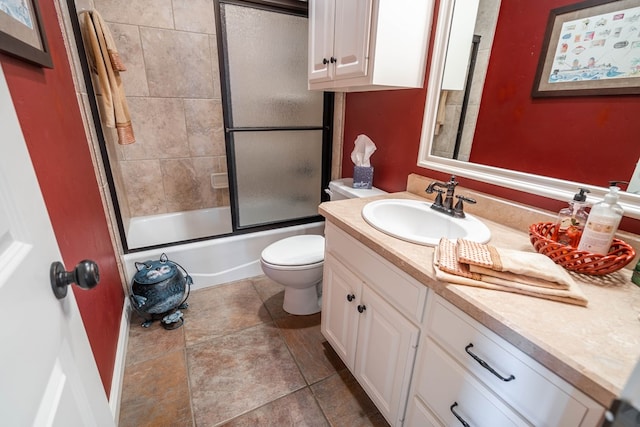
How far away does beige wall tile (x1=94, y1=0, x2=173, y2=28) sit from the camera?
80.7 inches

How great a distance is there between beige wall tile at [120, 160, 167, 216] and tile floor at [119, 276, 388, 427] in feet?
3.49

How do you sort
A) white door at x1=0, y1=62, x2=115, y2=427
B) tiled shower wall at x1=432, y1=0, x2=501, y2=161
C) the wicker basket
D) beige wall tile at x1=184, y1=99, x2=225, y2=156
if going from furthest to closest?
beige wall tile at x1=184, y1=99, x2=225, y2=156, tiled shower wall at x1=432, y1=0, x2=501, y2=161, the wicker basket, white door at x1=0, y1=62, x2=115, y2=427

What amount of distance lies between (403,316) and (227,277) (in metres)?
1.58

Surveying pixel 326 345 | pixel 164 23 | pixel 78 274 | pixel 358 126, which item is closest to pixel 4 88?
pixel 78 274

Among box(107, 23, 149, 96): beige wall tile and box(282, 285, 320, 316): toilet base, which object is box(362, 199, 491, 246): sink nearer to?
box(282, 285, 320, 316): toilet base

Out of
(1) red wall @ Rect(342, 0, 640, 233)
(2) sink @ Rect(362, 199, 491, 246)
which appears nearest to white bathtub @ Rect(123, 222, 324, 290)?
(2) sink @ Rect(362, 199, 491, 246)

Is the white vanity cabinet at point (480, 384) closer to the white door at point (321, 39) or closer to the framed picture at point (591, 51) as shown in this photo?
the framed picture at point (591, 51)

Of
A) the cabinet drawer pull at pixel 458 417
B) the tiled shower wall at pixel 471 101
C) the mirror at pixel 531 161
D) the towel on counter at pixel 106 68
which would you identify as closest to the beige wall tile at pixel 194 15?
the towel on counter at pixel 106 68

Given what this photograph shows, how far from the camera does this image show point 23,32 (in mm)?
834

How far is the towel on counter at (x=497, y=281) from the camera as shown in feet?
2.31

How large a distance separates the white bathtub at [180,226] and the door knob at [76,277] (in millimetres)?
1774

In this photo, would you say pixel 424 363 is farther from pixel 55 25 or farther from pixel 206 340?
pixel 55 25

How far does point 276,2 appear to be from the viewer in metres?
Answer: 1.78

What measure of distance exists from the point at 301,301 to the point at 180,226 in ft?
4.74
